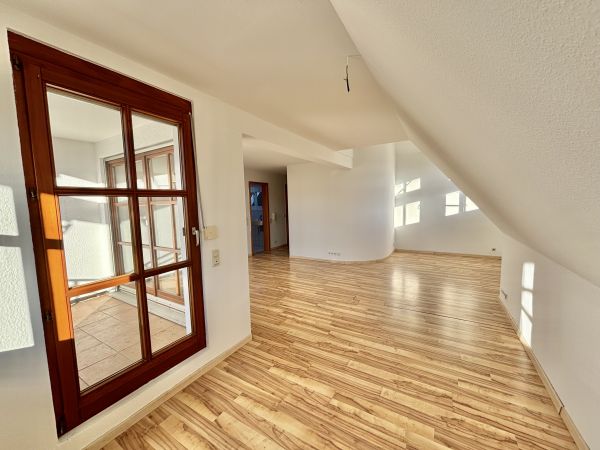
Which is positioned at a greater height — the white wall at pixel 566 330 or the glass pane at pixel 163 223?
the glass pane at pixel 163 223

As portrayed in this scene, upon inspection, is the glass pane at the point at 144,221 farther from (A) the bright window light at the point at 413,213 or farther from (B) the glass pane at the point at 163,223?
(A) the bright window light at the point at 413,213

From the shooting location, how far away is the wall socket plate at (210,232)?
6.90ft

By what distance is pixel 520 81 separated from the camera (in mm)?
501

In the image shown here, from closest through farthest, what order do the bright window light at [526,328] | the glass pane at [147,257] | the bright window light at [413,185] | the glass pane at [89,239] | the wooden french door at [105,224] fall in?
1. the wooden french door at [105,224]
2. the glass pane at [89,239]
3. the glass pane at [147,257]
4. the bright window light at [526,328]
5. the bright window light at [413,185]

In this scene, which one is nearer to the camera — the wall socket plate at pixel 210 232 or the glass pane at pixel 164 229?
the glass pane at pixel 164 229

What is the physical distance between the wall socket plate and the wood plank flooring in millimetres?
1171

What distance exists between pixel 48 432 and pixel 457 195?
7.68 m

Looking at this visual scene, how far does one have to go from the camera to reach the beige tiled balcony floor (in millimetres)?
1549

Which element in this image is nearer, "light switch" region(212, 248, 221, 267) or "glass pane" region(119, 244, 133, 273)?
"glass pane" region(119, 244, 133, 273)

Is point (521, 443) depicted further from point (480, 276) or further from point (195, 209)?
point (480, 276)

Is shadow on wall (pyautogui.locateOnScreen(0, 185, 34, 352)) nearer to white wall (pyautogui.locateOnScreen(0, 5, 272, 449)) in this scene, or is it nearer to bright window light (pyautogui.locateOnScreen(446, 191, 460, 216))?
white wall (pyautogui.locateOnScreen(0, 5, 272, 449))

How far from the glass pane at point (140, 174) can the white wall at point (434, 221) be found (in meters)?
6.73

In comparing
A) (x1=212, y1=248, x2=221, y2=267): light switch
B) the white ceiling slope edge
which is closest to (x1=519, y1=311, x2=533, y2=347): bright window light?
the white ceiling slope edge

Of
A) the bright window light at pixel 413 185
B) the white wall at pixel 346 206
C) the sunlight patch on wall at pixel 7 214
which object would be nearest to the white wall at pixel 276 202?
the white wall at pixel 346 206
